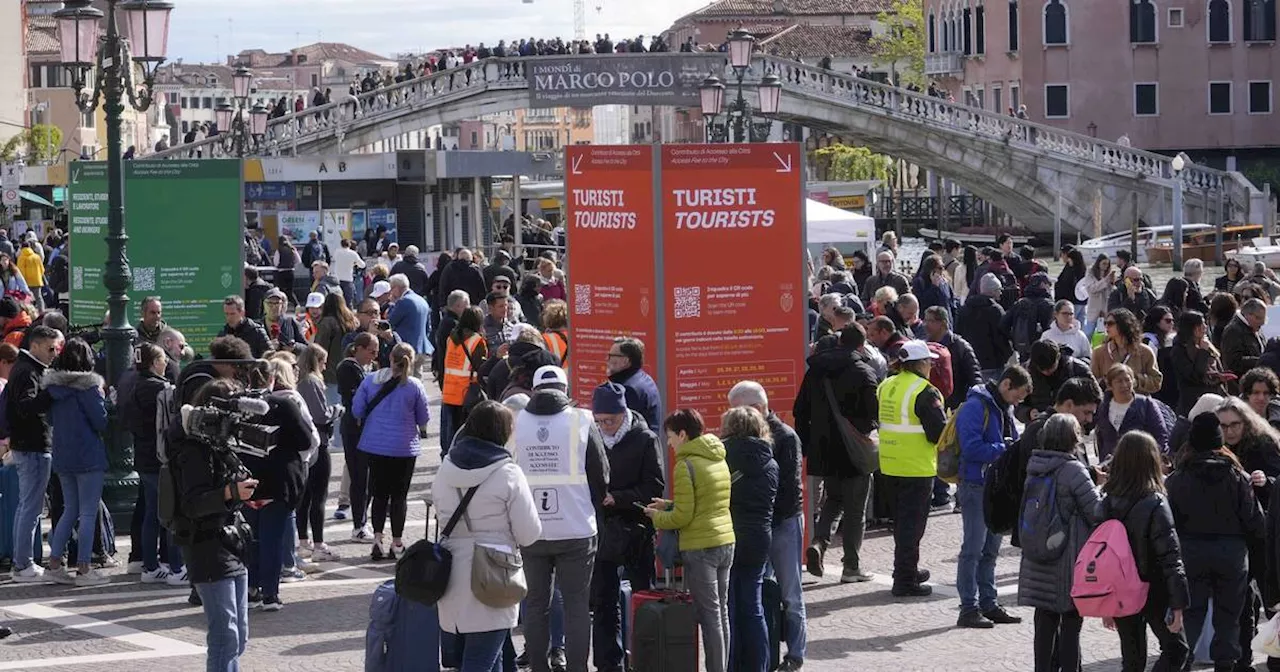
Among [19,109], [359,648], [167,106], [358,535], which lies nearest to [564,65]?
[358,535]

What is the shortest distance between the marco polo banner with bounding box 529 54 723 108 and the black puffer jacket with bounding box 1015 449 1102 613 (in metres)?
43.6

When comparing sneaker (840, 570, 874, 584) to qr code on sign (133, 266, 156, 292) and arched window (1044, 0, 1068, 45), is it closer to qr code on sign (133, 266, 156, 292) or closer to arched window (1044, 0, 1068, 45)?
qr code on sign (133, 266, 156, 292)

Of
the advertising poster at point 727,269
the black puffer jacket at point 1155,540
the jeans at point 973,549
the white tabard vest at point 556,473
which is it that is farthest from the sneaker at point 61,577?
the black puffer jacket at point 1155,540

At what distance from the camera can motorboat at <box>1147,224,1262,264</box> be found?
52750 millimetres

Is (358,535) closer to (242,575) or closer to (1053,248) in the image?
(242,575)

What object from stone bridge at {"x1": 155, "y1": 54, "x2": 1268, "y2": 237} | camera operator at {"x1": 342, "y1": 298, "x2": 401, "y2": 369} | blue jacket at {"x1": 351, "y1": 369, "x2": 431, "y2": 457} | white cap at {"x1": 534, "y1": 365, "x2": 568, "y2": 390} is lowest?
blue jacket at {"x1": 351, "y1": 369, "x2": 431, "y2": 457}

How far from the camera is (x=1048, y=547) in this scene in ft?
31.7

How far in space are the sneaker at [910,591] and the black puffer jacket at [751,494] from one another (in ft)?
7.77

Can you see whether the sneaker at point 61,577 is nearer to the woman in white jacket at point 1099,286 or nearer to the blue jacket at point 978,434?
the blue jacket at point 978,434

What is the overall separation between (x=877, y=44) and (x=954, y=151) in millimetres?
35529

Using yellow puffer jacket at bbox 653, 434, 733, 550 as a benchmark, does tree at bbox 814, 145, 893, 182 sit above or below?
above

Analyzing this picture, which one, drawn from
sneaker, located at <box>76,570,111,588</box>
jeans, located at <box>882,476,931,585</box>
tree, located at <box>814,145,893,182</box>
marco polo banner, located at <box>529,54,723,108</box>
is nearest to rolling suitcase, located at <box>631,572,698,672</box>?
jeans, located at <box>882,476,931,585</box>

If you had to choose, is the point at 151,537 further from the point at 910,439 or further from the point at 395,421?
the point at 910,439

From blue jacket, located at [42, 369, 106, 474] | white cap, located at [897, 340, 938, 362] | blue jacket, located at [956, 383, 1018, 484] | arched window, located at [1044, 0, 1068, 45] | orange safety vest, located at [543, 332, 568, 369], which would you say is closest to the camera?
blue jacket, located at [956, 383, 1018, 484]
